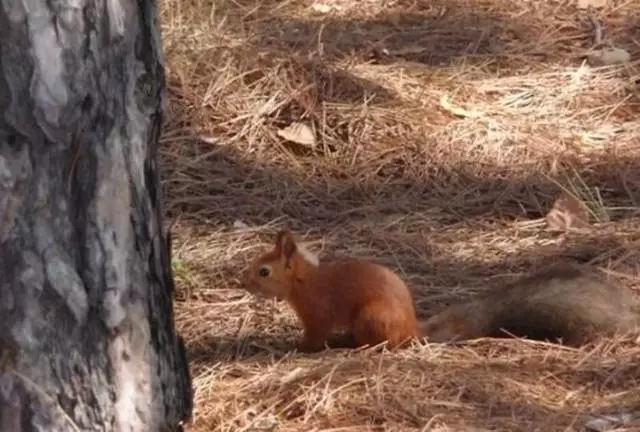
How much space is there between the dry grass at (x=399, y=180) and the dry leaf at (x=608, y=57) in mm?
77

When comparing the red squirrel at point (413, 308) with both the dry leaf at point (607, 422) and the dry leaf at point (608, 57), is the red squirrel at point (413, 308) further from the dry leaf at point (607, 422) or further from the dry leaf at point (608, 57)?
the dry leaf at point (608, 57)

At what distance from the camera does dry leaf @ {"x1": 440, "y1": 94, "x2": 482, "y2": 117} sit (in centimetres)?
650

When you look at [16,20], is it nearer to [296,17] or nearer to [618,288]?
[618,288]

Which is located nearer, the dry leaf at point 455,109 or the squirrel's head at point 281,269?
the squirrel's head at point 281,269

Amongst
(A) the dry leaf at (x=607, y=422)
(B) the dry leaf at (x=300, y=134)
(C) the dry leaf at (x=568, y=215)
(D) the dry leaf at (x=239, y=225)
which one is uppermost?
(B) the dry leaf at (x=300, y=134)

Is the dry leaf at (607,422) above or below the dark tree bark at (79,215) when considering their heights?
below

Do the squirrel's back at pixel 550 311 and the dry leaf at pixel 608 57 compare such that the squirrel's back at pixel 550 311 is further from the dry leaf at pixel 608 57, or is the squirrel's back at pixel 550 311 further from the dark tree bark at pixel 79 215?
the dry leaf at pixel 608 57

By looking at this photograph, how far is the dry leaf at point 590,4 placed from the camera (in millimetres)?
7600

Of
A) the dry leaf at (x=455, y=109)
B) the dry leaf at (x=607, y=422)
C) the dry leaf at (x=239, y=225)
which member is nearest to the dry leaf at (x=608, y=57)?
the dry leaf at (x=455, y=109)

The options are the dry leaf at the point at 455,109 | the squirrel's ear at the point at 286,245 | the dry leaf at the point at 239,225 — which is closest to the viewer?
the squirrel's ear at the point at 286,245

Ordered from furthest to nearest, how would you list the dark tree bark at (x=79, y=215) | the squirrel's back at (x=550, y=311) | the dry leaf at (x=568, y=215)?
the dry leaf at (x=568, y=215)
the squirrel's back at (x=550, y=311)
the dark tree bark at (x=79, y=215)

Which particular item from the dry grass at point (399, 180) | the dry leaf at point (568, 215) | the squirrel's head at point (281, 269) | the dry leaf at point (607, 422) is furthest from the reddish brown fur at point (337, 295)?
the dry leaf at point (568, 215)

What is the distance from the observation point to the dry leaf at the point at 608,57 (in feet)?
23.0

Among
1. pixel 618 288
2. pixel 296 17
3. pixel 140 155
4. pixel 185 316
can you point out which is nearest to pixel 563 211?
pixel 618 288
